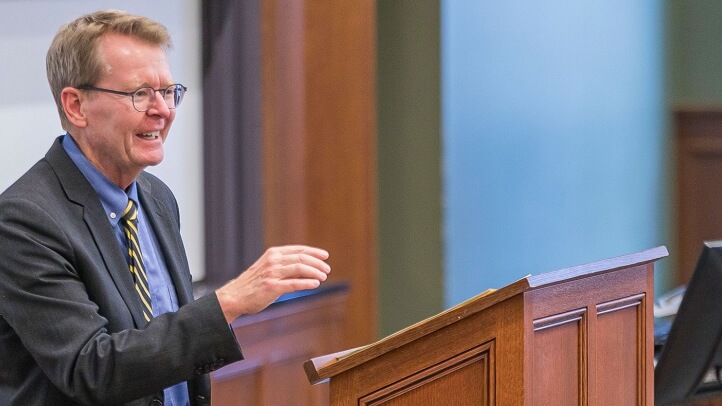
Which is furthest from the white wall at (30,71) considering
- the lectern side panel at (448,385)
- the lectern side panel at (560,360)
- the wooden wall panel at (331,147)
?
the lectern side panel at (560,360)

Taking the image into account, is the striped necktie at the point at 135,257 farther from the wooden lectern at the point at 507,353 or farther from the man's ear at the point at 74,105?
the wooden lectern at the point at 507,353

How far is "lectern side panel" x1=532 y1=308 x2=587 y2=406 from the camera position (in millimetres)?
1954

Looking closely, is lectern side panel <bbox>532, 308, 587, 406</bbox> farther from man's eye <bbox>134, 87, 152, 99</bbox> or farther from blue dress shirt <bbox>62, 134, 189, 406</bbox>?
man's eye <bbox>134, 87, 152, 99</bbox>

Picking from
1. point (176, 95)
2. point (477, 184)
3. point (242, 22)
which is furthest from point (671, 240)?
point (176, 95)

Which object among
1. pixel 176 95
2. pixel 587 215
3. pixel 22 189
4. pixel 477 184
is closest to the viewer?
pixel 22 189

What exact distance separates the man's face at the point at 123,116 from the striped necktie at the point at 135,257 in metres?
0.09

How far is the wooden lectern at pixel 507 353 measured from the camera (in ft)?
6.18

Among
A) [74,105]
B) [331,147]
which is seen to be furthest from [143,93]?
[331,147]

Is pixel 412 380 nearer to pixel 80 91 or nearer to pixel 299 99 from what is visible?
pixel 80 91

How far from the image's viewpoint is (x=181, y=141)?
12.3ft

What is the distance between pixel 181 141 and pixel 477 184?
156cm

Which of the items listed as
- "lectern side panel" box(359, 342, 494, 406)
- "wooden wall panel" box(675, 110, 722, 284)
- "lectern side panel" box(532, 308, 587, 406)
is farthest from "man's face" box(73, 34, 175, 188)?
"wooden wall panel" box(675, 110, 722, 284)

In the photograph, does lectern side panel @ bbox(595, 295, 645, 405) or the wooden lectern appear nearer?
the wooden lectern

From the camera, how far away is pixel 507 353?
1886mm
